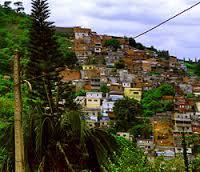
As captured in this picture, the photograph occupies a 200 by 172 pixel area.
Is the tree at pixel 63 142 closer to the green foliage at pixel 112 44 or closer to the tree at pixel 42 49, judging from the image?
the tree at pixel 42 49

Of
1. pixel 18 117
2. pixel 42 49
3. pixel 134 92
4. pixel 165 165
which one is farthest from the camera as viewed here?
pixel 134 92

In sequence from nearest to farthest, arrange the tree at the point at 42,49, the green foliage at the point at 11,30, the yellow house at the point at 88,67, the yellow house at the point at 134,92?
the tree at the point at 42,49
the green foliage at the point at 11,30
the yellow house at the point at 134,92
the yellow house at the point at 88,67

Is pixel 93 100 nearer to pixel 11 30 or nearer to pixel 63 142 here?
pixel 11 30

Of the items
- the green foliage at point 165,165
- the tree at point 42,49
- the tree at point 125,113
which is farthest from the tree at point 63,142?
the tree at point 125,113

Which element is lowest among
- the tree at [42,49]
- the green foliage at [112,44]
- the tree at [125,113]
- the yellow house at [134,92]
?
the tree at [125,113]

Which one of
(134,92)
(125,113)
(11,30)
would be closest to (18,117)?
(125,113)

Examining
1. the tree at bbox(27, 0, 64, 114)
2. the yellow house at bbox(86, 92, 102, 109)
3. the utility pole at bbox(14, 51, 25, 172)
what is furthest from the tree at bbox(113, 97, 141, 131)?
the utility pole at bbox(14, 51, 25, 172)

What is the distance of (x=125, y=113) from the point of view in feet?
193

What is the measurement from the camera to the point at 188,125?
63.2m

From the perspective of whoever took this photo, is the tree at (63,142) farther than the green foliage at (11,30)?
No

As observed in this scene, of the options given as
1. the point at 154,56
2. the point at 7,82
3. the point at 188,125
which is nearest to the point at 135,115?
the point at 188,125

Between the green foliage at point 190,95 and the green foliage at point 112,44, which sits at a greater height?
the green foliage at point 112,44

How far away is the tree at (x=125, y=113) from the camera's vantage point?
58250mm

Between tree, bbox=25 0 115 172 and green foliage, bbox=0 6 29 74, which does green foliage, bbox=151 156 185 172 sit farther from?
green foliage, bbox=0 6 29 74
